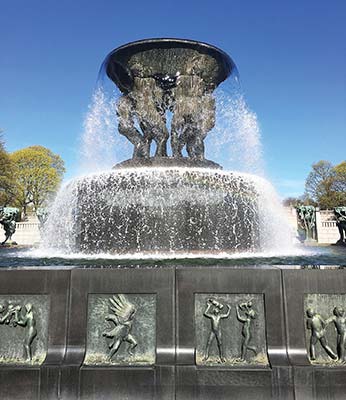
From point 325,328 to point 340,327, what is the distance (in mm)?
146

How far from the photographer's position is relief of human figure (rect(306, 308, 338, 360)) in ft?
12.3

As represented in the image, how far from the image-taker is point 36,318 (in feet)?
12.8

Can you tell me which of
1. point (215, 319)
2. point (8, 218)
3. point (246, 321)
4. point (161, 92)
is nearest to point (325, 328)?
point (246, 321)

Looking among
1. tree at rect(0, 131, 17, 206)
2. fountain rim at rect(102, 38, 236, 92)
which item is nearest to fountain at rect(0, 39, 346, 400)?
fountain rim at rect(102, 38, 236, 92)

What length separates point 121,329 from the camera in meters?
3.84

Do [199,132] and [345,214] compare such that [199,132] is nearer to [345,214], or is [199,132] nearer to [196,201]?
[196,201]

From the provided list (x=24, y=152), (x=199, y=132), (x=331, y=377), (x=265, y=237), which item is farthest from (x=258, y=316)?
(x=24, y=152)

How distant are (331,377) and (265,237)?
5.68m

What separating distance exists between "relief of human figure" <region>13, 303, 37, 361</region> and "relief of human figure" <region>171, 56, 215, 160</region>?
756cm

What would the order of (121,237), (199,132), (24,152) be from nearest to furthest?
(121,237) < (199,132) < (24,152)

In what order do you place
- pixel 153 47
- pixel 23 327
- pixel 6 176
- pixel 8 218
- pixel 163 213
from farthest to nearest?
pixel 6 176
pixel 8 218
pixel 153 47
pixel 163 213
pixel 23 327

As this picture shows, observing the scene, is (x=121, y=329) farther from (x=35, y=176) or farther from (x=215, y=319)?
(x=35, y=176)

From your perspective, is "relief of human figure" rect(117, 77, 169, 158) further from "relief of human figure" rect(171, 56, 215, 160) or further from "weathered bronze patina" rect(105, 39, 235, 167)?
"relief of human figure" rect(171, 56, 215, 160)

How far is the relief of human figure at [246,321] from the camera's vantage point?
12.4 ft
